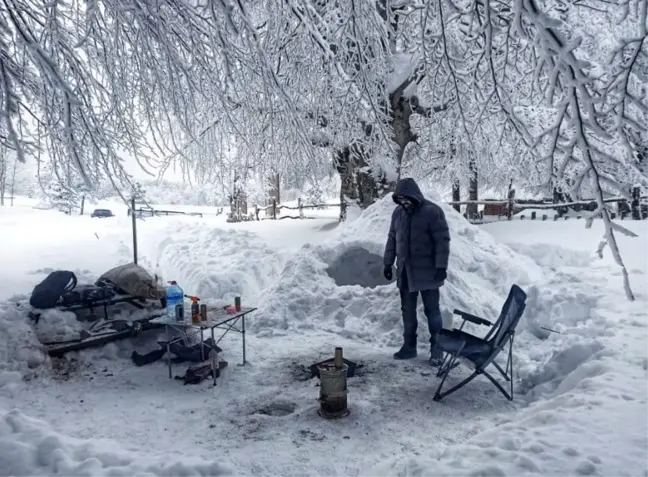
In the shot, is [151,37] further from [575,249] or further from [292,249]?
[575,249]

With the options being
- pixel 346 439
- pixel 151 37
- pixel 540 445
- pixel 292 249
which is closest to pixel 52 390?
pixel 346 439

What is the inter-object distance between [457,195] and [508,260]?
16.2 metres

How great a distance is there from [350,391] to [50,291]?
414 cm

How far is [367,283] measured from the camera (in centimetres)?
834

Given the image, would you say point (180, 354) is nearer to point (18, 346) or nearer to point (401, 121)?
point (18, 346)

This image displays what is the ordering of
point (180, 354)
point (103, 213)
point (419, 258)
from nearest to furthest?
point (180, 354) → point (419, 258) → point (103, 213)

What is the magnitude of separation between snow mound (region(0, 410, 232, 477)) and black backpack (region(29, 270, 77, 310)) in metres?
3.17

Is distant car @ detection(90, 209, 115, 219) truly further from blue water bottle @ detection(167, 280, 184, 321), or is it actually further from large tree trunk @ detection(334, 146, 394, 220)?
blue water bottle @ detection(167, 280, 184, 321)

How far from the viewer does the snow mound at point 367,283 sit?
661 cm

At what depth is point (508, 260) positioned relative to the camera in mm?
8938

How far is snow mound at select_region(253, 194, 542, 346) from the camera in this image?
21.7 feet

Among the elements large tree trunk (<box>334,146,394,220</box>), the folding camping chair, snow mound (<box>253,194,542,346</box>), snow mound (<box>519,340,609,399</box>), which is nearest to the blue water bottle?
snow mound (<box>253,194,542,346</box>)

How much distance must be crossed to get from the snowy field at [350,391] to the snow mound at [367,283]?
3 cm

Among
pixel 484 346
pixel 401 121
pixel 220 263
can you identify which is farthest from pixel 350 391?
pixel 401 121
